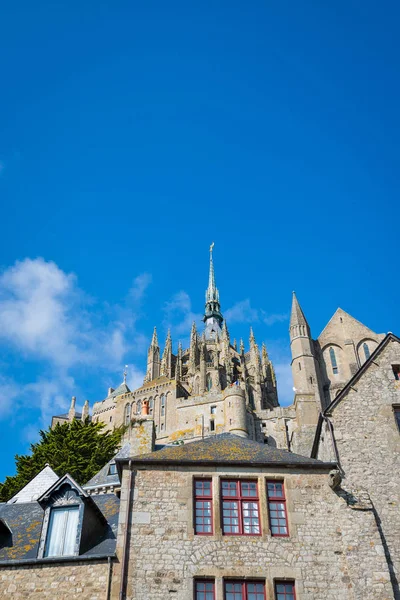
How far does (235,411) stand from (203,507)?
43.0 meters

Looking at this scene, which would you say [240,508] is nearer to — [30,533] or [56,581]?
[56,581]

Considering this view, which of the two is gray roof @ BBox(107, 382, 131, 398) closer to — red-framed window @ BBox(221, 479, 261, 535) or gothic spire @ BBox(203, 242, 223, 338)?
gothic spire @ BBox(203, 242, 223, 338)

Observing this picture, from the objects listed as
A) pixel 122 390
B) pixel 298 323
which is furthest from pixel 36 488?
pixel 122 390

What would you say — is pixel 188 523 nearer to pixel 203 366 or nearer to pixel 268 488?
pixel 268 488

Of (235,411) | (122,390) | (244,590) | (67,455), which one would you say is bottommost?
(244,590)

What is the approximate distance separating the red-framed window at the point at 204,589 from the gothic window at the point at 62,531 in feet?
9.87

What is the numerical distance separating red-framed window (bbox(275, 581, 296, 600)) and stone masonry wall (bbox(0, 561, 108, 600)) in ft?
12.7

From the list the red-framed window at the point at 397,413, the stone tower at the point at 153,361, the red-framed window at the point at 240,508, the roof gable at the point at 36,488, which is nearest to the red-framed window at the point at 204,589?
the red-framed window at the point at 240,508

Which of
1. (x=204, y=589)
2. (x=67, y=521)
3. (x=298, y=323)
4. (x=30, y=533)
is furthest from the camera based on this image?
(x=298, y=323)

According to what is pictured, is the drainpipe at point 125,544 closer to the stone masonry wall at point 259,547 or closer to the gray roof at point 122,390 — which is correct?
the stone masonry wall at point 259,547

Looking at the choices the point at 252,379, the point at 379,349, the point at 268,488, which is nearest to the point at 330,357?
the point at 252,379

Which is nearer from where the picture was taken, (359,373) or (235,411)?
(359,373)

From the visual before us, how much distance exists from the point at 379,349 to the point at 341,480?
15.0 ft

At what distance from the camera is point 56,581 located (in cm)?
1365
